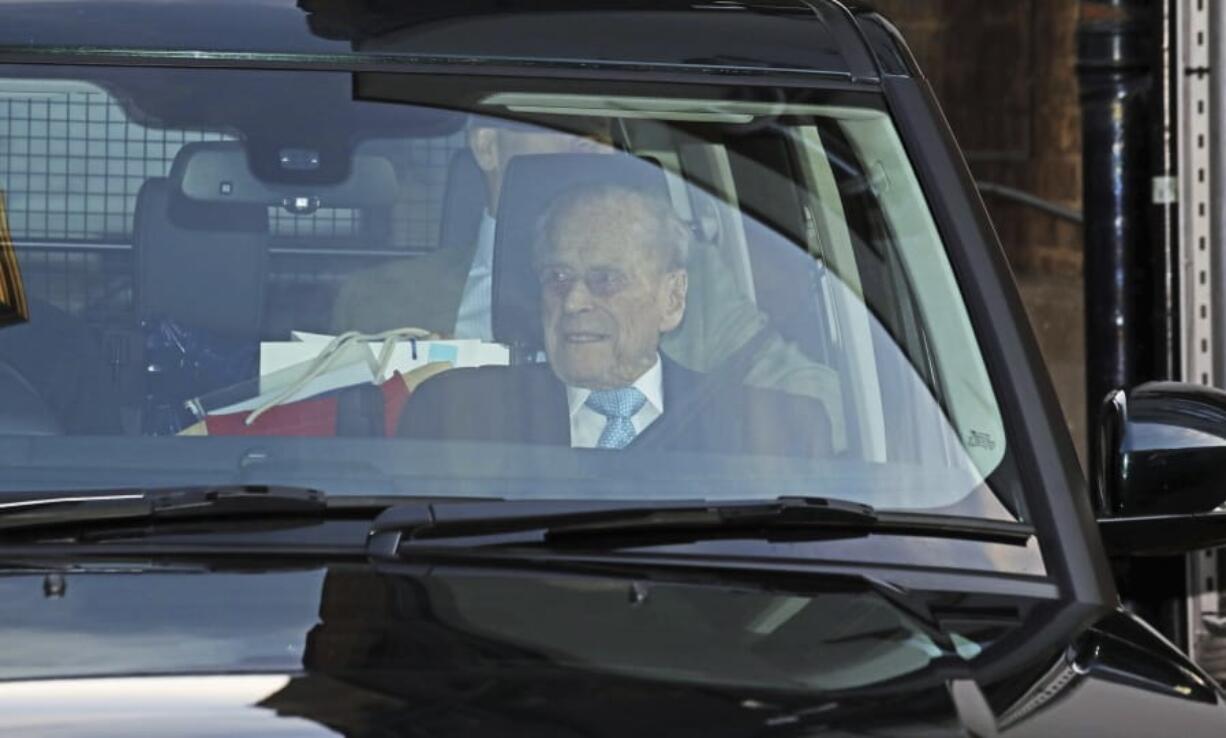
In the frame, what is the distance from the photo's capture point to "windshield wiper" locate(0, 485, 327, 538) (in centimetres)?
260

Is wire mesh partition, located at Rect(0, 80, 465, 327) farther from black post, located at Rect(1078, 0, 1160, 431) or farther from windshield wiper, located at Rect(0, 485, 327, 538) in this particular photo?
black post, located at Rect(1078, 0, 1160, 431)

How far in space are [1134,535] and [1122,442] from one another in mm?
112

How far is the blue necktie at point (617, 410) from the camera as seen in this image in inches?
114

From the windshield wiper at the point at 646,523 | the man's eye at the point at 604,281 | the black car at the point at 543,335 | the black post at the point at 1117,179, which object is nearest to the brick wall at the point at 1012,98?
the black post at the point at 1117,179

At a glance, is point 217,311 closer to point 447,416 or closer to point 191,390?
point 191,390

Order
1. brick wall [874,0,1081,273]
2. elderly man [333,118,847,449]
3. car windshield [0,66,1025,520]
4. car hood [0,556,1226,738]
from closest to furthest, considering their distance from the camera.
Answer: car hood [0,556,1226,738], car windshield [0,66,1025,520], elderly man [333,118,847,449], brick wall [874,0,1081,273]

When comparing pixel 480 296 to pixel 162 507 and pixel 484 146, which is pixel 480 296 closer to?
pixel 484 146

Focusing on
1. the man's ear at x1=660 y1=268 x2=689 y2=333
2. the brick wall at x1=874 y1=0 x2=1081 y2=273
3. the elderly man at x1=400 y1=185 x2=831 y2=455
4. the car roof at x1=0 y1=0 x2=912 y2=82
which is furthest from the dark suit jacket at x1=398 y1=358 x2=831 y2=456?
the brick wall at x1=874 y1=0 x2=1081 y2=273

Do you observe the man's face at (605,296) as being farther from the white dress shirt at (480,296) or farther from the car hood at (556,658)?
the car hood at (556,658)

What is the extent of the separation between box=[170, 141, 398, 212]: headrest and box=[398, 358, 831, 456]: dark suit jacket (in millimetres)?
254

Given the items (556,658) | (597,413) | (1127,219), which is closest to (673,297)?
(597,413)

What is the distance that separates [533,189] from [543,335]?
189 mm

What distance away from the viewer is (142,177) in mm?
3100

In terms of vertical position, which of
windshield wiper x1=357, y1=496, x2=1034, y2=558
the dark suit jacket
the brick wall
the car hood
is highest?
the brick wall
